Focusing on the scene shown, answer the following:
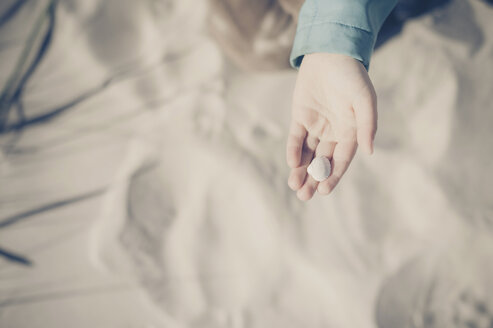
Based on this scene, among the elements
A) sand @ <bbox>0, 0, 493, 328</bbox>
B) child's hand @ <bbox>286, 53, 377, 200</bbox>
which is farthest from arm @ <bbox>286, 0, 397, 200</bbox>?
sand @ <bbox>0, 0, 493, 328</bbox>

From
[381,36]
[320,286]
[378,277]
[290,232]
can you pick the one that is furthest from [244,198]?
[381,36]

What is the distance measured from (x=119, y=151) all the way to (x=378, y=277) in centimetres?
123

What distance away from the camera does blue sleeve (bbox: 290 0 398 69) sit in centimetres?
106

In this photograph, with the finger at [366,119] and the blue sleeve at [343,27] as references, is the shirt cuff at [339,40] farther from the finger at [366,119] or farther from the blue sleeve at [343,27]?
the finger at [366,119]

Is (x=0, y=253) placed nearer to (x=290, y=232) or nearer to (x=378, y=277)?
(x=290, y=232)

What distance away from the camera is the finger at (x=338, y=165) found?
1.04m

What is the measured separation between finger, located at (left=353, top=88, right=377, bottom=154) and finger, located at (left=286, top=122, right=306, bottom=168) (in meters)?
0.20

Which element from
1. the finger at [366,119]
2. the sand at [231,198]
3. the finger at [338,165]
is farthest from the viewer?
the sand at [231,198]

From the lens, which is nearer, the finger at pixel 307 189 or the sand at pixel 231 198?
the finger at pixel 307 189

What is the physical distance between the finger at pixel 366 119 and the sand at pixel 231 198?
0.43 meters

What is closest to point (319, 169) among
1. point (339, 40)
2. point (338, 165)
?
point (338, 165)

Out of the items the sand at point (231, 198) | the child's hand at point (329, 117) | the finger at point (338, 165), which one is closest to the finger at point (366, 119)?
the child's hand at point (329, 117)

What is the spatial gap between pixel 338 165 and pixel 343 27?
18.4 inches

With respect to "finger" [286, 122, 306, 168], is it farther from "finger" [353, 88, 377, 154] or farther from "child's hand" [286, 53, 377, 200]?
"finger" [353, 88, 377, 154]
